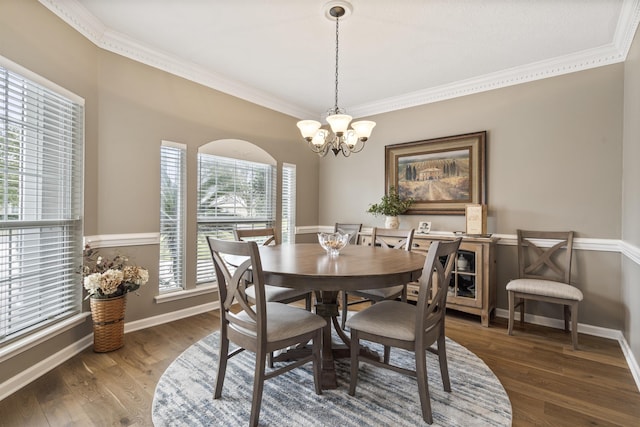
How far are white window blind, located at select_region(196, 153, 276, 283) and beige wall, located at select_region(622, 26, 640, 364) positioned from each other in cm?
359

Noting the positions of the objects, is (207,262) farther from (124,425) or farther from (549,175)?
(549,175)

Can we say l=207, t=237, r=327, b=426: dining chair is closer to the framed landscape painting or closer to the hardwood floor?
the hardwood floor

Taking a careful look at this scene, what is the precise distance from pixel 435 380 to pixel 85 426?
209 centimetres

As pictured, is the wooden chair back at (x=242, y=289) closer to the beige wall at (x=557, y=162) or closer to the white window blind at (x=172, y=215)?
the white window blind at (x=172, y=215)

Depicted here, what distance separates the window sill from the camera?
3.16m

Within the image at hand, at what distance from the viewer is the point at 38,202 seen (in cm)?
223

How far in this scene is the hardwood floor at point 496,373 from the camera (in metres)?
1.76

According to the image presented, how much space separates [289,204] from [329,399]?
120 inches

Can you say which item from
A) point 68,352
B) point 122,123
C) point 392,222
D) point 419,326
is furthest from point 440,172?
point 68,352

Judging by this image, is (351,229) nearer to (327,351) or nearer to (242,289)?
(327,351)

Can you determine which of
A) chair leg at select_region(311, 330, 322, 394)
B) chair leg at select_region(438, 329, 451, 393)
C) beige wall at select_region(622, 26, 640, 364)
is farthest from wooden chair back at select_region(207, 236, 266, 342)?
beige wall at select_region(622, 26, 640, 364)

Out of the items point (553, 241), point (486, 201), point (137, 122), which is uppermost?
point (137, 122)

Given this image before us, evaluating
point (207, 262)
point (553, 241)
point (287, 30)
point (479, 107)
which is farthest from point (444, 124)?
point (207, 262)

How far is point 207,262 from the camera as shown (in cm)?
363
